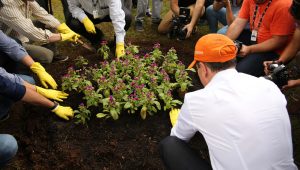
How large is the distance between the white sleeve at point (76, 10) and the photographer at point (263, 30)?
Answer: 1.94m

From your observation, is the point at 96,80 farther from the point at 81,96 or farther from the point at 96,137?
the point at 96,137

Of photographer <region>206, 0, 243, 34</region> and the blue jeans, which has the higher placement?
photographer <region>206, 0, 243, 34</region>

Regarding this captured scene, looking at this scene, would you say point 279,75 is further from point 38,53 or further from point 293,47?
point 38,53

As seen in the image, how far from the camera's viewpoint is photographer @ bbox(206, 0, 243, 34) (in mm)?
3994

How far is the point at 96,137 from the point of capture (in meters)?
2.99

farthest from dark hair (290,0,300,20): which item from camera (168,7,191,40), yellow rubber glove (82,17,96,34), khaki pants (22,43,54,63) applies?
khaki pants (22,43,54,63)

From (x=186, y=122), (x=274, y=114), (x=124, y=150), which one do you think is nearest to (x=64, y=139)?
(x=124, y=150)

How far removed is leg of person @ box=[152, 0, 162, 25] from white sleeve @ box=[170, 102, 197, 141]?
133 inches

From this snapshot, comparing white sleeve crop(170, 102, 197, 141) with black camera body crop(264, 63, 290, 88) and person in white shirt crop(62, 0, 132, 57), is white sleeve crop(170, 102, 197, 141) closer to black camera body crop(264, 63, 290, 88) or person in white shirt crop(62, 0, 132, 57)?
black camera body crop(264, 63, 290, 88)

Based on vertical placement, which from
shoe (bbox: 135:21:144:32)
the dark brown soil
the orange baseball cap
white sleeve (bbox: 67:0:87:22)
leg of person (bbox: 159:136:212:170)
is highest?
the orange baseball cap

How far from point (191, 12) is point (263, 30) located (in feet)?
5.66

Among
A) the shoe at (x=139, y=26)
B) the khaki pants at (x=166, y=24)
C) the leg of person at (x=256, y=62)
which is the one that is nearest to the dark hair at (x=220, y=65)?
the leg of person at (x=256, y=62)

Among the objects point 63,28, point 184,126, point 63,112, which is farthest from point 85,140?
point 63,28

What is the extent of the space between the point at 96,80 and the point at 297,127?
2119 millimetres
